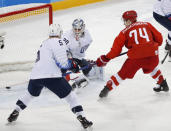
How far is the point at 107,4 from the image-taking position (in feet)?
23.3

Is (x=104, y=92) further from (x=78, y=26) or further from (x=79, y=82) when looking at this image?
(x=78, y=26)

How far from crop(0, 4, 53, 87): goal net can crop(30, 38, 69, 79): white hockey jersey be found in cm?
109

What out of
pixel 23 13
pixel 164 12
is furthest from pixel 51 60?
pixel 164 12

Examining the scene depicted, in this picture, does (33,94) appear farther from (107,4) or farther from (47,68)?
(107,4)

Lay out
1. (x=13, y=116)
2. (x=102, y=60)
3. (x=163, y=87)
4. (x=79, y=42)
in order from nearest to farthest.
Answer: (x=13, y=116)
(x=102, y=60)
(x=163, y=87)
(x=79, y=42)

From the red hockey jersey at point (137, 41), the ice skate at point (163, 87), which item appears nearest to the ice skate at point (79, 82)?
the red hockey jersey at point (137, 41)

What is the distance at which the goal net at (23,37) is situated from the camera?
3904 mm

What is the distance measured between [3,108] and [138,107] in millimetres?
1071

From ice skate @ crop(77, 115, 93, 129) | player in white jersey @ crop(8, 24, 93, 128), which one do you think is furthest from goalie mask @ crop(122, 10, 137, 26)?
ice skate @ crop(77, 115, 93, 129)

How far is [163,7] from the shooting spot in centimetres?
425

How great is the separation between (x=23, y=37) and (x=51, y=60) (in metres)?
1.34

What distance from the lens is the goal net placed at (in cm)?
390

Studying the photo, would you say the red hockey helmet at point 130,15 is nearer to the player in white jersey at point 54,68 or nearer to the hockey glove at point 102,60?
the hockey glove at point 102,60

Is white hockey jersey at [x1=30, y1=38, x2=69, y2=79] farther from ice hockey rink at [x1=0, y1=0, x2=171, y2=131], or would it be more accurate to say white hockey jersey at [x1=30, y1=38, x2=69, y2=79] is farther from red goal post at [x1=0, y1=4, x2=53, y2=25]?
red goal post at [x1=0, y1=4, x2=53, y2=25]
